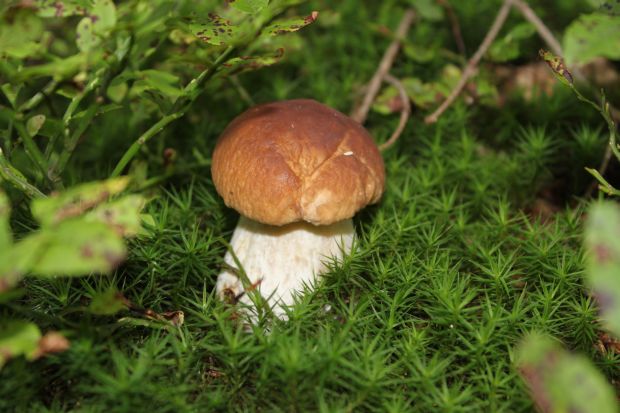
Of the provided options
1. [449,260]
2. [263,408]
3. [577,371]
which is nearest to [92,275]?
[263,408]

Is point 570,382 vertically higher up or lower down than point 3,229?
lower down

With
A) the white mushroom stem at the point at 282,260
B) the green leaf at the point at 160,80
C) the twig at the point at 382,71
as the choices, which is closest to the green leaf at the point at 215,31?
the green leaf at the point at 160,80

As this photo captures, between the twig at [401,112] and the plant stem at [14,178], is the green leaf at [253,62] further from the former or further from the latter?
the twig at [401,112]

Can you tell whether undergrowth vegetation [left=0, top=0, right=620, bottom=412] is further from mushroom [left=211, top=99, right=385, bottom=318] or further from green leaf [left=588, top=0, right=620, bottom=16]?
green leaf [left=588, top=0, right=620, bottom=16]

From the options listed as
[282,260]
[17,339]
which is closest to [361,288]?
[282,260]

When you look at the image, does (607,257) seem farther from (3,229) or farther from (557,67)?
(3,229)

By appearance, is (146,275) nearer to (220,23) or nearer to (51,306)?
(51,306)

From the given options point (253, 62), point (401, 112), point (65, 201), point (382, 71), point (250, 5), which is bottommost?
point (401, 112)
